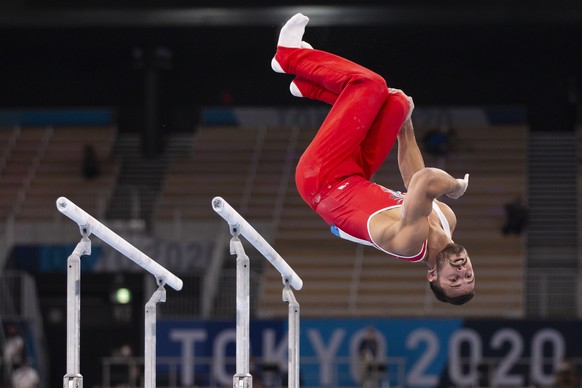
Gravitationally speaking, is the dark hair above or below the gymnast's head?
below

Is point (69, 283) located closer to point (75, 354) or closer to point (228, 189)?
point (75, 354)

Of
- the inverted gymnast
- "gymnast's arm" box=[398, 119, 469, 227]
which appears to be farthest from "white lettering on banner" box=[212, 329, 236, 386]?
"gymnast's arm" box=[398, 119, 469, 227]

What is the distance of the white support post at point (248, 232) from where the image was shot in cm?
671

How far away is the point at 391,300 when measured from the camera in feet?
64.7

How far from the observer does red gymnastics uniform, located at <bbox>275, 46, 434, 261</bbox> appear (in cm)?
757

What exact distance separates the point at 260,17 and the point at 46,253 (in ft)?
17.3

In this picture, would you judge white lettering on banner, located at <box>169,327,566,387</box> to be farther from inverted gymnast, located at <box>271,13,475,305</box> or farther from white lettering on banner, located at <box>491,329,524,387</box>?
inverted gymnast, located at <box>271,13,475,305</box>

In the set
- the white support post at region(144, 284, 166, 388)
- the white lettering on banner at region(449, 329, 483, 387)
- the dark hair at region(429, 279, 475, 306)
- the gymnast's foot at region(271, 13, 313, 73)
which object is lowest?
the white lettering on banner at region(449, 329, 483, 387)

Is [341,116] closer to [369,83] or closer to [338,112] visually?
[338,112]

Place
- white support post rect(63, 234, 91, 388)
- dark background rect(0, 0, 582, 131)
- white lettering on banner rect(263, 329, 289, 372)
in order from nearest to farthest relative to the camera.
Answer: white support post rect(63, 234, 91, 388) < white lettering on banner rect(263, 329, 289, 372) < dark background rect(0, 0, 582, 131)

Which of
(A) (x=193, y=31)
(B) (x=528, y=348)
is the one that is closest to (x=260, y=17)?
(A) (x=193, y=31)

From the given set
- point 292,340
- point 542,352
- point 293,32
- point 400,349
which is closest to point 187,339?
point 400,349

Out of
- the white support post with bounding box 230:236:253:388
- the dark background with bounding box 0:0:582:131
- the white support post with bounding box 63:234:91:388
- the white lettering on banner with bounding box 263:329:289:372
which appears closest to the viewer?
the white support post with bounding box 63:234:91:388

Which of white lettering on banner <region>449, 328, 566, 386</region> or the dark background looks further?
the dark background
